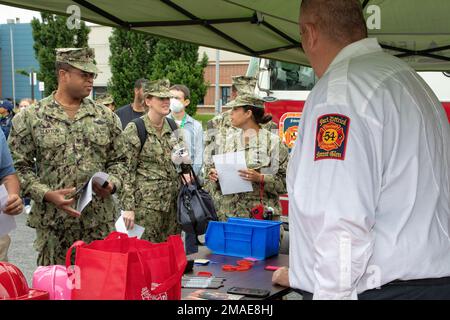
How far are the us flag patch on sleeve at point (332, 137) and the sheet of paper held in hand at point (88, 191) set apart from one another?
189cm

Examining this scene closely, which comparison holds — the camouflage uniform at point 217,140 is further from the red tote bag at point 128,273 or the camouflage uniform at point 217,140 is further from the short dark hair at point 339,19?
the short dark hair at point 339,19

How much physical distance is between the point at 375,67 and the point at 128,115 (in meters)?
5.71

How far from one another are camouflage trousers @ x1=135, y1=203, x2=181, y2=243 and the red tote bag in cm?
231

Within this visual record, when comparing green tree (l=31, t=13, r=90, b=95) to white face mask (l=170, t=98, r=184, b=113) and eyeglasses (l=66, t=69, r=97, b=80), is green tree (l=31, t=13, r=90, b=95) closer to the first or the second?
white face mask (l=170, t=98, r=184, b=113)

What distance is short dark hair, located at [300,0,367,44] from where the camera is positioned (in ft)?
6.68

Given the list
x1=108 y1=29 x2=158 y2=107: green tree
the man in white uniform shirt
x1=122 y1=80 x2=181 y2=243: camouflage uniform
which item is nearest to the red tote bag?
the man in white uniform shirt

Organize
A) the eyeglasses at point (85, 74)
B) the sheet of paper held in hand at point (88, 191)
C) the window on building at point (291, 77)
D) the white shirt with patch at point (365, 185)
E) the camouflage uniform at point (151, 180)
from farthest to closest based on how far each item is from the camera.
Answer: the window on building at point (291, 77)
the camouflage uniform at point (151, 180)
the eyeglasses at point (85, 74)
the sheet of paper held in hand at point (88, 191)
the white shirt with patch at point (365, 185)

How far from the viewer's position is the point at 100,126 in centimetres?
386

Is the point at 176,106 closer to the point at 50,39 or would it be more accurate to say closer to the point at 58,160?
the point at 58,160

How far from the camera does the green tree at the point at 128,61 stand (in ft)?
84.0

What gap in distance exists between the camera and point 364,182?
5.95 feet

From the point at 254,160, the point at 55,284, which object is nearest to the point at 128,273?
the point at 55,284

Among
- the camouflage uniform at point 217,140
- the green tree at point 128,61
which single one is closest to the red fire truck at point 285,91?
the camouflage uniform at point 217,140

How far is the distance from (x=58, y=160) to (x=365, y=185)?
8.02ft
